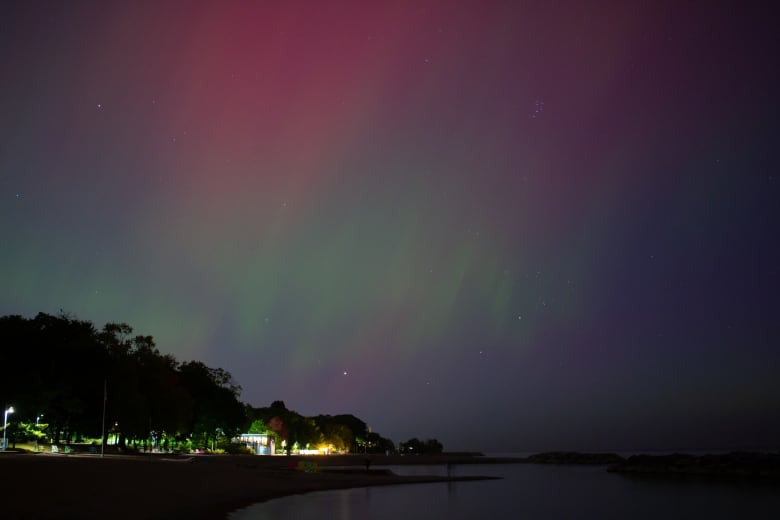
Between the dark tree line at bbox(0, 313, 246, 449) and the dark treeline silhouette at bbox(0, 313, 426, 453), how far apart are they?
0.28ft

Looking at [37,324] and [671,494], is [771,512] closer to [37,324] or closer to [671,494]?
[671,494]

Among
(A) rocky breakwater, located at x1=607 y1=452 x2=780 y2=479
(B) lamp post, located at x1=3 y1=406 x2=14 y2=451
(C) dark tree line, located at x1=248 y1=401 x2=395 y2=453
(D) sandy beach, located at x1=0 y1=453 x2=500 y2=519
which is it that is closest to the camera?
(D) sandy beach, located at x1=0 y1=453 x2=500 y2=519

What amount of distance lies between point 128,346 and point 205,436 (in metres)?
20.8

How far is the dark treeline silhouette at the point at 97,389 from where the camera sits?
194 ft

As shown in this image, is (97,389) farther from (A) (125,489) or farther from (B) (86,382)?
(A) (125,489)

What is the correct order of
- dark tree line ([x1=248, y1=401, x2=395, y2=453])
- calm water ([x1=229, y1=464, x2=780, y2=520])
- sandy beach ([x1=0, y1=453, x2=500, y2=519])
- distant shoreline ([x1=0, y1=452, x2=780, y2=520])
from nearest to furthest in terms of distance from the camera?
sandy beach ([x1=0, y1=453, x2=500, y2=519])
distant shoreline ([x1=0, y1=452, x2=780, y2=520])
calm water ([x1=229, y1=464, x2=780, y2=520])
dark tree line ([x1=248, y1=401, x2=395, y2=453])

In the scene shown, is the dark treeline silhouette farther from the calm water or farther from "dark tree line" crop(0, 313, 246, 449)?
the calm water

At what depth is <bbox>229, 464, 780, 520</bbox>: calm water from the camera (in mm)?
37469

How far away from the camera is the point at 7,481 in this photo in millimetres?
24641

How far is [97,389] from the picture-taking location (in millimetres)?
68375

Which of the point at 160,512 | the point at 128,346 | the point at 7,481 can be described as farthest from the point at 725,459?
the point at 7,481

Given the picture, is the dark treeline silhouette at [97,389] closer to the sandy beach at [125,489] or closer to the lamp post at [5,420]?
the lamp post at [5,420]

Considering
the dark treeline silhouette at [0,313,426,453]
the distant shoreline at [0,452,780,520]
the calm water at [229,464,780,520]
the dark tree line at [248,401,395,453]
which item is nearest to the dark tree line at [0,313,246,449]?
the dark treeline silhouette at [0,313,426,453]

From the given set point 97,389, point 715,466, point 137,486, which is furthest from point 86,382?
point 715,466
